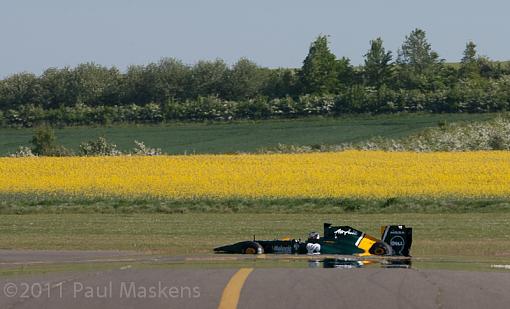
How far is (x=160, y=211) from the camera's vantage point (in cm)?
3850

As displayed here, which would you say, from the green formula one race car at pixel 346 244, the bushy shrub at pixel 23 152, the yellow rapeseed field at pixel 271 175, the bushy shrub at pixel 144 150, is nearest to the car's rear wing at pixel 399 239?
the green formula one race car at pixel 346 244

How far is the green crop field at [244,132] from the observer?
6981cm

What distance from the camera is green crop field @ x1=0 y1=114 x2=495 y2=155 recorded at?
69812 millimetres

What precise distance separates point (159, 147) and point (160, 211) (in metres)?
31.4

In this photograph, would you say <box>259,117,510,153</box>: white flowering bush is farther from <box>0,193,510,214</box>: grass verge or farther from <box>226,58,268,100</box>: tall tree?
<box>226,58,268,100</box>: tall tree

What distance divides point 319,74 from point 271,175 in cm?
5768

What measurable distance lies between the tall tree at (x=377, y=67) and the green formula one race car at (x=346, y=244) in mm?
87867

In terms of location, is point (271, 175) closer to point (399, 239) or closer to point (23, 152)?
point (23, 152)

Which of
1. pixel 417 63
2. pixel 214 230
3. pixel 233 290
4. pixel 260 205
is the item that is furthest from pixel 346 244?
pixel 417 63

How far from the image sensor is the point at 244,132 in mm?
76000

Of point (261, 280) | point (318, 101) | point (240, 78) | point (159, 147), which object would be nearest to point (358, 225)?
point (261, 280)

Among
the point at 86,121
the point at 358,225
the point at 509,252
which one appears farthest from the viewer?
the point at 86,121

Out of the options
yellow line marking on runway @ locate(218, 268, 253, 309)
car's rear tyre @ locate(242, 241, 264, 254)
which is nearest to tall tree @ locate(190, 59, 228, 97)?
car's rear tyre @ locate(242, 241, 264, 254)

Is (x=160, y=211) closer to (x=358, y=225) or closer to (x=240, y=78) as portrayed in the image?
(x=358, y=225)
